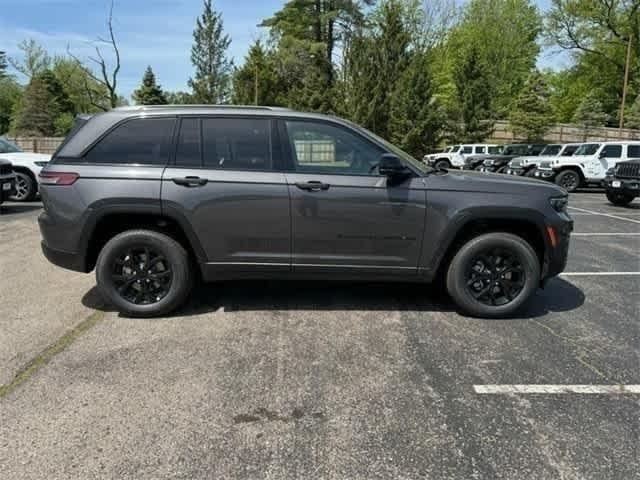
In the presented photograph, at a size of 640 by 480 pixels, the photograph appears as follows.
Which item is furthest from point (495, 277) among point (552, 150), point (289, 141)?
point (552, 150)

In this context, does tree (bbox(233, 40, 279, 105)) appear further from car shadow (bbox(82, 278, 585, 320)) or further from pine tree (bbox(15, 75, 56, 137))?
car shadow (bbox(82, 278, 585, 320))

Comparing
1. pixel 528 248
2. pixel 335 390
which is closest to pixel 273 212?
pixel 335 390

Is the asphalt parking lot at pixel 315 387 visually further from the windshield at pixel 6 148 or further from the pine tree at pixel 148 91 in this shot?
the pine tree at pixel 148 91

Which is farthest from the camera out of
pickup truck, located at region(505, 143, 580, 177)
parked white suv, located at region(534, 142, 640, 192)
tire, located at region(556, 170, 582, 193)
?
pickup truck, located at region(505, 143, 580, 177)

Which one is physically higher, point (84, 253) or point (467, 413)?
point (84, 253)

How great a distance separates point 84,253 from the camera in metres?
4.00

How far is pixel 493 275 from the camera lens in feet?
13.7

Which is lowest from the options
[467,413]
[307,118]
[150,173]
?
[467,413]

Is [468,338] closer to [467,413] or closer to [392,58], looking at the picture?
[467,413]

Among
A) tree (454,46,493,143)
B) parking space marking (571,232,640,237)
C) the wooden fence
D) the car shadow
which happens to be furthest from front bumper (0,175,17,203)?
the wooden fence

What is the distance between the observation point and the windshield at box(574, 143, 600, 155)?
16.6 metres

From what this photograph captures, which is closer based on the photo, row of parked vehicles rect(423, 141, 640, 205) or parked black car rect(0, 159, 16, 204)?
parked black car rect(0, 159, 16, 204)

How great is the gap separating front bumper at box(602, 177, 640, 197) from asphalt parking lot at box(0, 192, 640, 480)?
907cm

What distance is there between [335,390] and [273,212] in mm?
1589
